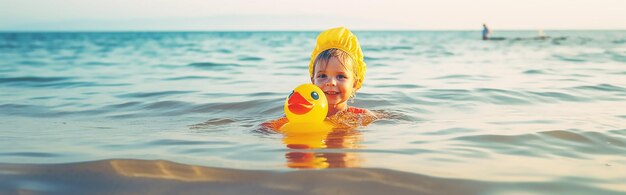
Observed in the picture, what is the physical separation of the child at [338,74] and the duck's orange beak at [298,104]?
461 mm

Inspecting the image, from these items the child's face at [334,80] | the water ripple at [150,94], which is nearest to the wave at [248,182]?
the child's face at [334,80]

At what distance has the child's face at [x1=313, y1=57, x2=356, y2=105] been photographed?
17.5 feet

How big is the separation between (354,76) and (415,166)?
2492 millimetres

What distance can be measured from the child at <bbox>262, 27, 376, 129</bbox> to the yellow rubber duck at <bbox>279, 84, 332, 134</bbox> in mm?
394

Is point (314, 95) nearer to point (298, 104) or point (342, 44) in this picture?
point (298, 104)

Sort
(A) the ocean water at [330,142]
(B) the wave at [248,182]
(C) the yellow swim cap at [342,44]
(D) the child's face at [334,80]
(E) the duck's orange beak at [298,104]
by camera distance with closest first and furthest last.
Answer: (B) the wave at [248,182]
(A) the ocean water at [330,142]
(E) the duck's orange beak at [298,104]
(D) the child's face at [334,80]
(C) the yellow swim cap at [342,44]

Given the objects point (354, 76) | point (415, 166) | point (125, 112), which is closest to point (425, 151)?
point (415, 166)

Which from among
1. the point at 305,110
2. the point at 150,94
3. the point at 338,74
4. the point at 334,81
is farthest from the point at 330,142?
the point at 150,94

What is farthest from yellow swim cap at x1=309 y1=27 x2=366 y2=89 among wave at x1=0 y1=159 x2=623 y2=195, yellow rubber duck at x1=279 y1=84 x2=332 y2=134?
wave at x1=0 y1=159 x2=623 y2=195

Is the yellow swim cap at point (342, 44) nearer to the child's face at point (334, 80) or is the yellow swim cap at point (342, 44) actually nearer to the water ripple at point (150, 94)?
the child's face at point (334, 80)

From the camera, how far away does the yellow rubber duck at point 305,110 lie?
15.0ft

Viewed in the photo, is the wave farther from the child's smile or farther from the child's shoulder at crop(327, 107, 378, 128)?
the child's smile

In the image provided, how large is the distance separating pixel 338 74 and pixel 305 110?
963 mm

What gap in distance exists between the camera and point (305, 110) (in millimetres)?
4586
